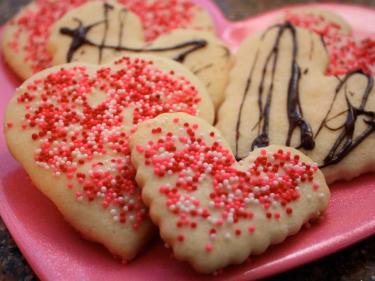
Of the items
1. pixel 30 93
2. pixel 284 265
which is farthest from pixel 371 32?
pixel 30 93

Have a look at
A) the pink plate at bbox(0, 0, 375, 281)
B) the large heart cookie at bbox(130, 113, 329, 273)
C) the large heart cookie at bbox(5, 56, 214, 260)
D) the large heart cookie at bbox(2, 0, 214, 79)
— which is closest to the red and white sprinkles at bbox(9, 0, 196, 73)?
the large heart cookie at bbox(2, 0, 214, 79)

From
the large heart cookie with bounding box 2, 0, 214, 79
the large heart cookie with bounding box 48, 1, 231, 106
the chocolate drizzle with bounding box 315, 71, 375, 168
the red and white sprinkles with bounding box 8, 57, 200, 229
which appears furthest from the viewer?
the large heart cookie with bounding box 2, 0, 214, 79

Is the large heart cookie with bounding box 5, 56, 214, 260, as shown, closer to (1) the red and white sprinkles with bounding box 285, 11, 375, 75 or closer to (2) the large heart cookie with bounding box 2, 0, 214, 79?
(2) the large heart cookie with bounding box 2, 0, 214, 79

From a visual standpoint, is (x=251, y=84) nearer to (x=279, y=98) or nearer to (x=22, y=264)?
(x=279, y=98)

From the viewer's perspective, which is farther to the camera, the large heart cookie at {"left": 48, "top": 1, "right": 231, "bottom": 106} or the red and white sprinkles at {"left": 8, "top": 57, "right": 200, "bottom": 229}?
the large heart cookie at {"left": 48, "top": 1, "right": 231, "bottom": 106}

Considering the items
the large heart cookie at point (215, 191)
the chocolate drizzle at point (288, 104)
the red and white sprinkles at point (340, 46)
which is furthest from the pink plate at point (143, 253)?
the red and white sprinkles at point (340, 46)

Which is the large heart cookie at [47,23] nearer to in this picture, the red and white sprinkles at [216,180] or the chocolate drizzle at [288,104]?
the chocolate drizzle at [288,104]
